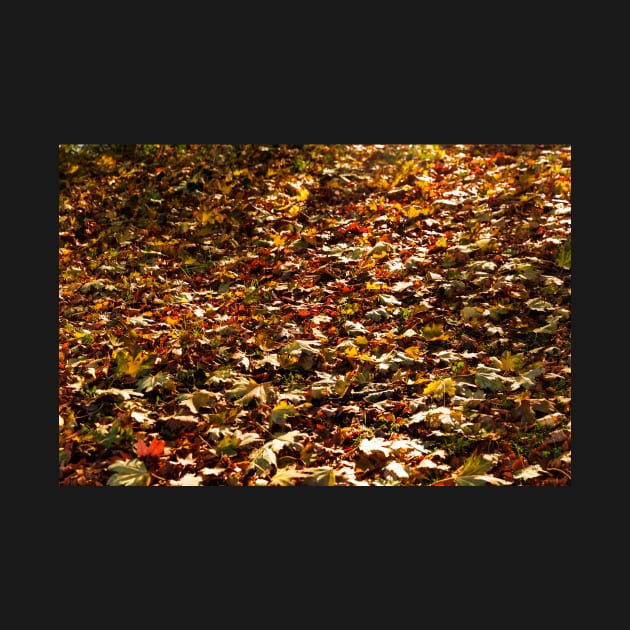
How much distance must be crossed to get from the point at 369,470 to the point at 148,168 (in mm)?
5115

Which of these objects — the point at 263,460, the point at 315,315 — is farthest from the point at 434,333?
the point at 263,460

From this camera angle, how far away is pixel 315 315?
6012 mm

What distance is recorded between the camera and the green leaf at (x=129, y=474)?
4.46 metres

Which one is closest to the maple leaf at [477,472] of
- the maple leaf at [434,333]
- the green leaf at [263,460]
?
the green leaf at [263,460]

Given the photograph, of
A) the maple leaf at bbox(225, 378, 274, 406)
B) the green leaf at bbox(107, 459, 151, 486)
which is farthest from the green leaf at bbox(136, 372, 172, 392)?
the green leaf at bbox(107, 459, 151, 486)

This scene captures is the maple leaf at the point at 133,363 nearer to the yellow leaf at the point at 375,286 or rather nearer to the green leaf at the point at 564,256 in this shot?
the yellow leaf at the point at 375,286

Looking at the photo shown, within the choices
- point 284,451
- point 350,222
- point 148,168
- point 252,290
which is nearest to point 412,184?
point 350,222

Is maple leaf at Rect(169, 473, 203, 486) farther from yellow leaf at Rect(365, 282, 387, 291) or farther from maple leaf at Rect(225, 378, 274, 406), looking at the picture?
yellow leaf at Rect(365, 282, 387, 291)

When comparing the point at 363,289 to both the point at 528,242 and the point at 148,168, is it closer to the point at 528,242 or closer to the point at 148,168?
the point at 528,242

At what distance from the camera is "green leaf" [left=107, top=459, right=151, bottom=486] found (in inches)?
175

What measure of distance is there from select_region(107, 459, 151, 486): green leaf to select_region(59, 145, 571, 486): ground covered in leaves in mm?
14

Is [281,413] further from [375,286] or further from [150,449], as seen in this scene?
[375,286]

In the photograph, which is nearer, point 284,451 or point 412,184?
point 284,451

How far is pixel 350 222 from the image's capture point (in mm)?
7344
